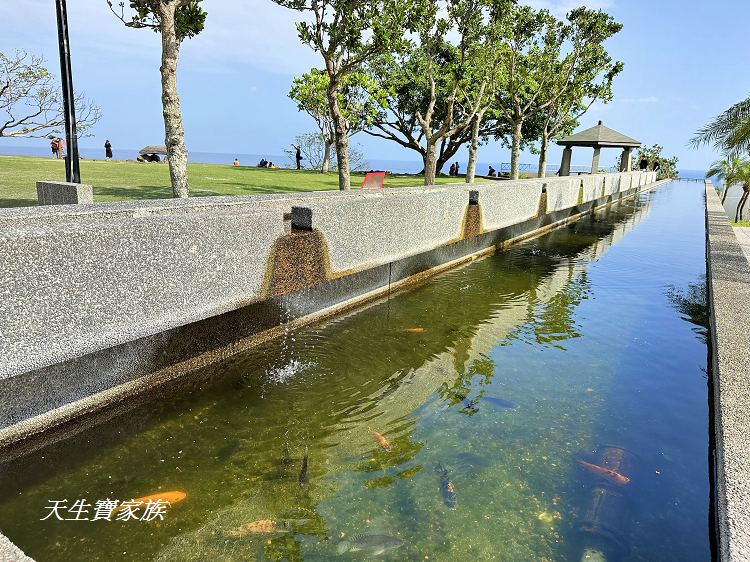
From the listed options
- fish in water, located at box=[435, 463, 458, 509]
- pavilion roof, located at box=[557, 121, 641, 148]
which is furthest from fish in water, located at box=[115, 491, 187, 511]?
pavilion roof, located at box=[557, 121, 641, 148]

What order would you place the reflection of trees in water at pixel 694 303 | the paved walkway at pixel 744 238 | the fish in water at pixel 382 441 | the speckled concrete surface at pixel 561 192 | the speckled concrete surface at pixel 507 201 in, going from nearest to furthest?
1. the fish in water at pixel 382 441
2. the reflection of trees in water at pixel 694 303
3. the speckled concrete surface at pixel 507 201
4. the paved walkway at pixel 744 238
5. the speckled concrete surface at pixel 561 192

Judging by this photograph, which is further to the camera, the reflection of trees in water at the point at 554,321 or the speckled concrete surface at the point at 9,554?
the reflection of trees in water at the point at 554,321

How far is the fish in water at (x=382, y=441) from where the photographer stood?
2.94 meters

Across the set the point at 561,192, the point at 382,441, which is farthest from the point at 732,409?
the point at 561,192

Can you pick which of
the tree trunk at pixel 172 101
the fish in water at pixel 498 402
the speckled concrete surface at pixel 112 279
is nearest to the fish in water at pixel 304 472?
the speckled concrete surface at pixel 112 279

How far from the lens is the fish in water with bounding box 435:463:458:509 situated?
2.50m

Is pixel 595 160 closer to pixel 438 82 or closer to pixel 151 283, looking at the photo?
pixel 438 82

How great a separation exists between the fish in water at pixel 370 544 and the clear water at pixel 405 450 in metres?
0.01

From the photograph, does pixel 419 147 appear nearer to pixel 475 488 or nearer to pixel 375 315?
pixel 375 315

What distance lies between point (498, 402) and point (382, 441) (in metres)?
0.95

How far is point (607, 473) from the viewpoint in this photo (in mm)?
2766

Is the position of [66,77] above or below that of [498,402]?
above

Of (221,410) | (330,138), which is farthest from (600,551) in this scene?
(330,138)

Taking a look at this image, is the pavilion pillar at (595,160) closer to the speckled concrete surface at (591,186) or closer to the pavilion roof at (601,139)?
the pavilion roof at (601,139)
